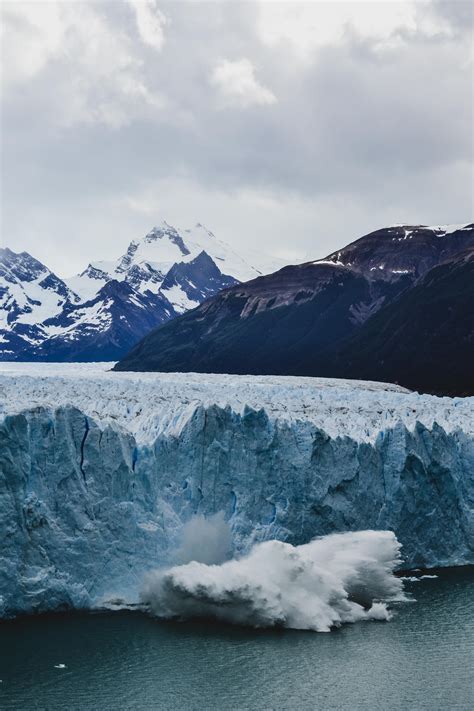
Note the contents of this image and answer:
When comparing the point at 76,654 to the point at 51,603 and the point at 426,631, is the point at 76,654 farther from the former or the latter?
the point at 426,631

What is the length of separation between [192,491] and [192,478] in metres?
0.41

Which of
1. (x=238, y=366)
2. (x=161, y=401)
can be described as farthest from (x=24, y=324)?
(x=161, y=401)

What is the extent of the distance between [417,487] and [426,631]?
7269mm

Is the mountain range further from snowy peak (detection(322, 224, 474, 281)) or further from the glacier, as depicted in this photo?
the glacier

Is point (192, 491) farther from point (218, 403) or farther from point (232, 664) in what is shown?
point (232, 664)

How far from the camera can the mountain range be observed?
75875mm

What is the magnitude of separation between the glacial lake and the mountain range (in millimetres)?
46055

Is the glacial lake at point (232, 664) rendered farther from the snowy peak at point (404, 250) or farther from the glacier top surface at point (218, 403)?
the snowy peak at point (404, 250)

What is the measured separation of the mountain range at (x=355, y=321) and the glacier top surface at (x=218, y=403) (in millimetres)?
33582

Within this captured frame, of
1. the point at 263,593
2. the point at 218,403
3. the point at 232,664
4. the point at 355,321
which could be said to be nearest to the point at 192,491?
the point at 218,403

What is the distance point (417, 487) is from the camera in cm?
2842

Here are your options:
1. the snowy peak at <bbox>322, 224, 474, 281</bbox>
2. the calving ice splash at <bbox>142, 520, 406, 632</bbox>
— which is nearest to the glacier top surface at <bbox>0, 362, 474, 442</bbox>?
the calving ice splash at <bbox>142, 520, 406, 632</bbox>

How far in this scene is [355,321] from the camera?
10206 cm

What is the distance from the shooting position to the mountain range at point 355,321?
7588 cm
